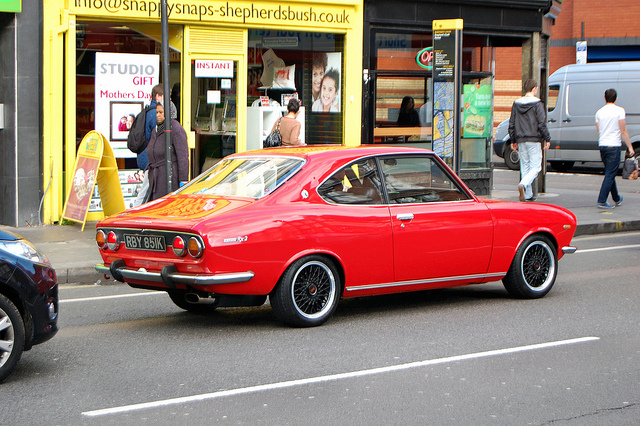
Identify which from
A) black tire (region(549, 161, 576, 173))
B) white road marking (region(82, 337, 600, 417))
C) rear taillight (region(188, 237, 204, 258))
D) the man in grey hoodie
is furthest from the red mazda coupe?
black tire (region(549, 161, 576, 173))

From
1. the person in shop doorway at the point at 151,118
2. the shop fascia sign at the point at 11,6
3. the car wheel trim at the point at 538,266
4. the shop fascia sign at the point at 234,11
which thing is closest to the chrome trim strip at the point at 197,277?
the car wheel trim at the point at 538,266

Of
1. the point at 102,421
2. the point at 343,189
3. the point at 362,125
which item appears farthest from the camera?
the point at 362,125

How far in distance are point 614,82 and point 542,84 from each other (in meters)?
6.13

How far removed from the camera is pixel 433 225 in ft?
24.9

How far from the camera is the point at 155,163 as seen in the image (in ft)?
37.3

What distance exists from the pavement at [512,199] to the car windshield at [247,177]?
2.51 m

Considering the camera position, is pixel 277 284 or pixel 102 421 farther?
pixel 277 284

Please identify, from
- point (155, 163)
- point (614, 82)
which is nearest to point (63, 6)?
point (155, 163)

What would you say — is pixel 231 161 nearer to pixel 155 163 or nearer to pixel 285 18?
pixel 155 163

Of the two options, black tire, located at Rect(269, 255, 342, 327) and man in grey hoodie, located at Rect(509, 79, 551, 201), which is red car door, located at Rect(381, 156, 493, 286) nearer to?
black tire, located at Rect(269, 255, 342, 327)

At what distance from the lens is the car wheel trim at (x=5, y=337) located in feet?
17.9

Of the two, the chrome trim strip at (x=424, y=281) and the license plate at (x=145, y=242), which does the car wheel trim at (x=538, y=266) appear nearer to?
the chrome trim strip at (x=424, y=281)

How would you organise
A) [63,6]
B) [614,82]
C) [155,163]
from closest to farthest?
[155,163], [63,6], [614,82]

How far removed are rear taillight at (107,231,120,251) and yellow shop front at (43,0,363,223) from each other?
639 centimetres
